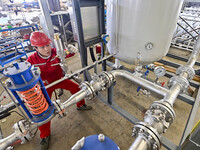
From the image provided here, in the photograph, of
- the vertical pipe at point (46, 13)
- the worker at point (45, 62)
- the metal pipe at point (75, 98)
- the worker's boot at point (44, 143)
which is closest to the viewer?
the metal pipe at point (75, 98)

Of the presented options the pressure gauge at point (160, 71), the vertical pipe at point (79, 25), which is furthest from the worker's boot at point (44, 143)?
the pressure gauge at point (160, 71)

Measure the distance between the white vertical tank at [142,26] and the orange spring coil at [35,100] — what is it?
76cm

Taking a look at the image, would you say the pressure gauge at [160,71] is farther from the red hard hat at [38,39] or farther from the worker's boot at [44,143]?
the worker's boot at [44,143]

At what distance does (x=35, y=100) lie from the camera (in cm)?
53

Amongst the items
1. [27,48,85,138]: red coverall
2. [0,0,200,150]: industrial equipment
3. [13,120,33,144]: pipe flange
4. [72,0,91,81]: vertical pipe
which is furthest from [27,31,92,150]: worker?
[13,120,33,144]: pipe flange

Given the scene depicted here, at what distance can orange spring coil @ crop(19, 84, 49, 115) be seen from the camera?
503mm

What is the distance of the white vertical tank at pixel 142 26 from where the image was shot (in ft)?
2.63

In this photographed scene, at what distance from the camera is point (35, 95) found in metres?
0.53

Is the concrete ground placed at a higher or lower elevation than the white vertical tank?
lower

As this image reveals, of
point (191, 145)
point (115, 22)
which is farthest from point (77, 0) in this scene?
point (191, 145)

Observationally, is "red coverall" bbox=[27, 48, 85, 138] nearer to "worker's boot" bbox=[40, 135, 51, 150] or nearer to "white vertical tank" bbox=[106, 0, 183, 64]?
"worker's boot" bbox=[40, 135, 51, 150]

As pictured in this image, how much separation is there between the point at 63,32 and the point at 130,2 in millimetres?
2813

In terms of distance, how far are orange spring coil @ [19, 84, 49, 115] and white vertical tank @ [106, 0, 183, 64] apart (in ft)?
2.48

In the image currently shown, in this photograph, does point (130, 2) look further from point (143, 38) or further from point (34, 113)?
point (34, 113)
